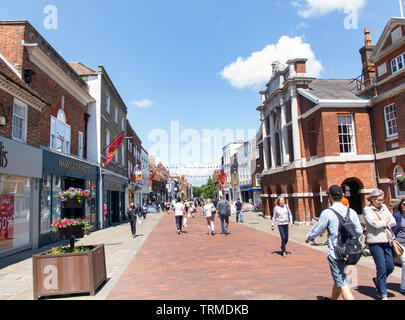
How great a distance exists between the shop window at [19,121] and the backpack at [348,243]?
37.2 feet

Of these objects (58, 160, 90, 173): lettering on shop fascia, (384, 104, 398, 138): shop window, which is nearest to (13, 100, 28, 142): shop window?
(58, 160, 90, 173): lettering on shop fascia

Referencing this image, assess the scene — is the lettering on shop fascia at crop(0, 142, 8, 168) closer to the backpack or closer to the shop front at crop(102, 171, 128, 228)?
the backpack

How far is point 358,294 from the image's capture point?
5.35 metres

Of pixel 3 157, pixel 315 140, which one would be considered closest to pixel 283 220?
pixel 3 157

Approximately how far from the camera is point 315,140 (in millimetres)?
19469

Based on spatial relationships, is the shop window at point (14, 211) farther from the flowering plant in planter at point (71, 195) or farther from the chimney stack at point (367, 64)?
the chimney stack at point (367, 64)

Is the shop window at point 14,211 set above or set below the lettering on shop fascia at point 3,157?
below

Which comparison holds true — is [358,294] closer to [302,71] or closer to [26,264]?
[26,264]

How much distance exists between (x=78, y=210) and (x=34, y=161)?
21.8ft

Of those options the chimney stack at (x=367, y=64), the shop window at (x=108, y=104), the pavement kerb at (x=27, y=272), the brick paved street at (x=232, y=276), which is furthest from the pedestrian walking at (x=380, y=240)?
the shop window at (x=108, y=104)

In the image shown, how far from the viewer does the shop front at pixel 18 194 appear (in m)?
10.2

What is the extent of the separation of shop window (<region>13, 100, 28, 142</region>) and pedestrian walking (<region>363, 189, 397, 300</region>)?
11.6 m

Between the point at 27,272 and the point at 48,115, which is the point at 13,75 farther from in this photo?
the point at 27,272

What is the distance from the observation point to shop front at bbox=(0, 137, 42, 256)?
1018 centimetres
